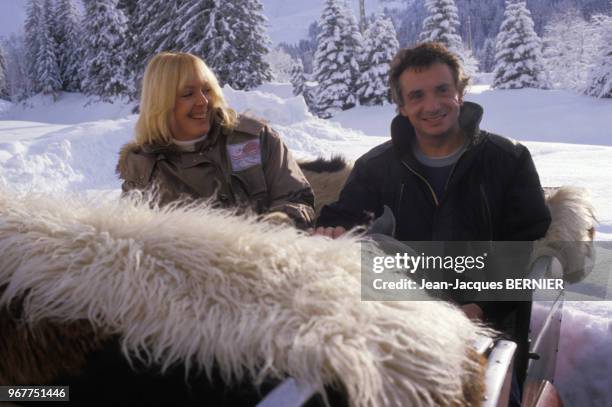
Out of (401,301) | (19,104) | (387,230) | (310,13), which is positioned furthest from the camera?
(310,13)

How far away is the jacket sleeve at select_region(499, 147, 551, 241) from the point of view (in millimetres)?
2059

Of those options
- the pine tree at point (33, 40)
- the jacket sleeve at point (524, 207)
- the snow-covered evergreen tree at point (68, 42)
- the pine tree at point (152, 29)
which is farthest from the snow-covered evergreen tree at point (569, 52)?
the pine tree at point (33, 40)

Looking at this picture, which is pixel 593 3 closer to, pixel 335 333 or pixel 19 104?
pixel 19 104

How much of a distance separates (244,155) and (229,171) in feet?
0.38

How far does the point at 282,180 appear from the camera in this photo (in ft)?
8.42

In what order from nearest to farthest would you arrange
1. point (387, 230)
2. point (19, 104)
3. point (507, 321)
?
point (507, 321) → point (387, 230) → point (19, 104)

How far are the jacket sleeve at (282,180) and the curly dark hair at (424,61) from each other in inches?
25.2

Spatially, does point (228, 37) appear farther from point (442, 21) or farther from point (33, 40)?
point (33, 40)

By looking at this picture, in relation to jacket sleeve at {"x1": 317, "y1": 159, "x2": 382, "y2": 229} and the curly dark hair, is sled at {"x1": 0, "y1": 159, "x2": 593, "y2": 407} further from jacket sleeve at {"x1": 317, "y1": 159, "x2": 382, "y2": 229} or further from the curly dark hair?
the curly dark hair

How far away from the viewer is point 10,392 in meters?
0.99

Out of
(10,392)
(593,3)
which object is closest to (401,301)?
(10,392)

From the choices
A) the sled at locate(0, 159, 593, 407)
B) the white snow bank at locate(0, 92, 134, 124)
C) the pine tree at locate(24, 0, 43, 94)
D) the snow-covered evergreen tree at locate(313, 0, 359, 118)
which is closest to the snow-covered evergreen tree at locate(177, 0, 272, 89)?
the snow-covered evergreen tree at locate(313, 0, 359, 118)

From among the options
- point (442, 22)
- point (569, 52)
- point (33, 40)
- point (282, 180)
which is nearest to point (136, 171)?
point (282, 180)

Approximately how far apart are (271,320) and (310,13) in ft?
535
